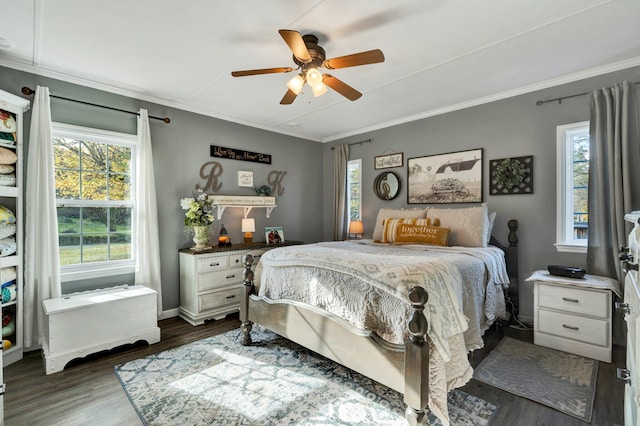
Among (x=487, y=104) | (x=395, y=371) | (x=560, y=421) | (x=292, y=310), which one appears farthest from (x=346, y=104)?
(x=560, y=421)

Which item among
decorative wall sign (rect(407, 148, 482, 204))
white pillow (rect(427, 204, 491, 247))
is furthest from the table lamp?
white pillow (rect(427, 204, 491, 247))

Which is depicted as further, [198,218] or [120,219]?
[198,218]

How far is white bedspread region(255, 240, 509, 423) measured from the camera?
5.79ft

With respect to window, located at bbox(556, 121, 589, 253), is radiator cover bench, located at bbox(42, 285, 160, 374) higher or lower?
lower

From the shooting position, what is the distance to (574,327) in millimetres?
2570

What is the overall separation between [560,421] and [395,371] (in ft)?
3.36

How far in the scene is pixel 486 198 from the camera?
362cm

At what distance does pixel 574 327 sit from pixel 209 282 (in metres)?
3.58

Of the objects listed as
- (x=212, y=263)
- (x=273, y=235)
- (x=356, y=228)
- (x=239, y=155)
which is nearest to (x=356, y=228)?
(x=356, y=228)

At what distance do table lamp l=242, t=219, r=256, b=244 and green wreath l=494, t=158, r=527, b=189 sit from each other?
315cm

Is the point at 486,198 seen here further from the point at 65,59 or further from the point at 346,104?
the point at 65,59

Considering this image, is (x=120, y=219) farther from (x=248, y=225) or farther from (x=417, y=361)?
(x=417, y=361)

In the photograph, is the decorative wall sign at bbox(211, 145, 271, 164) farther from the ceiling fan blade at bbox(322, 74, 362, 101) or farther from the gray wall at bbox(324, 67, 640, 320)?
the gray wall at bbox(324, 67, 640, 320)

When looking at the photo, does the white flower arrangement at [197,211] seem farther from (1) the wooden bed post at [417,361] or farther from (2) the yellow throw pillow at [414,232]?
(1) the wooden bed post at [417,361]
